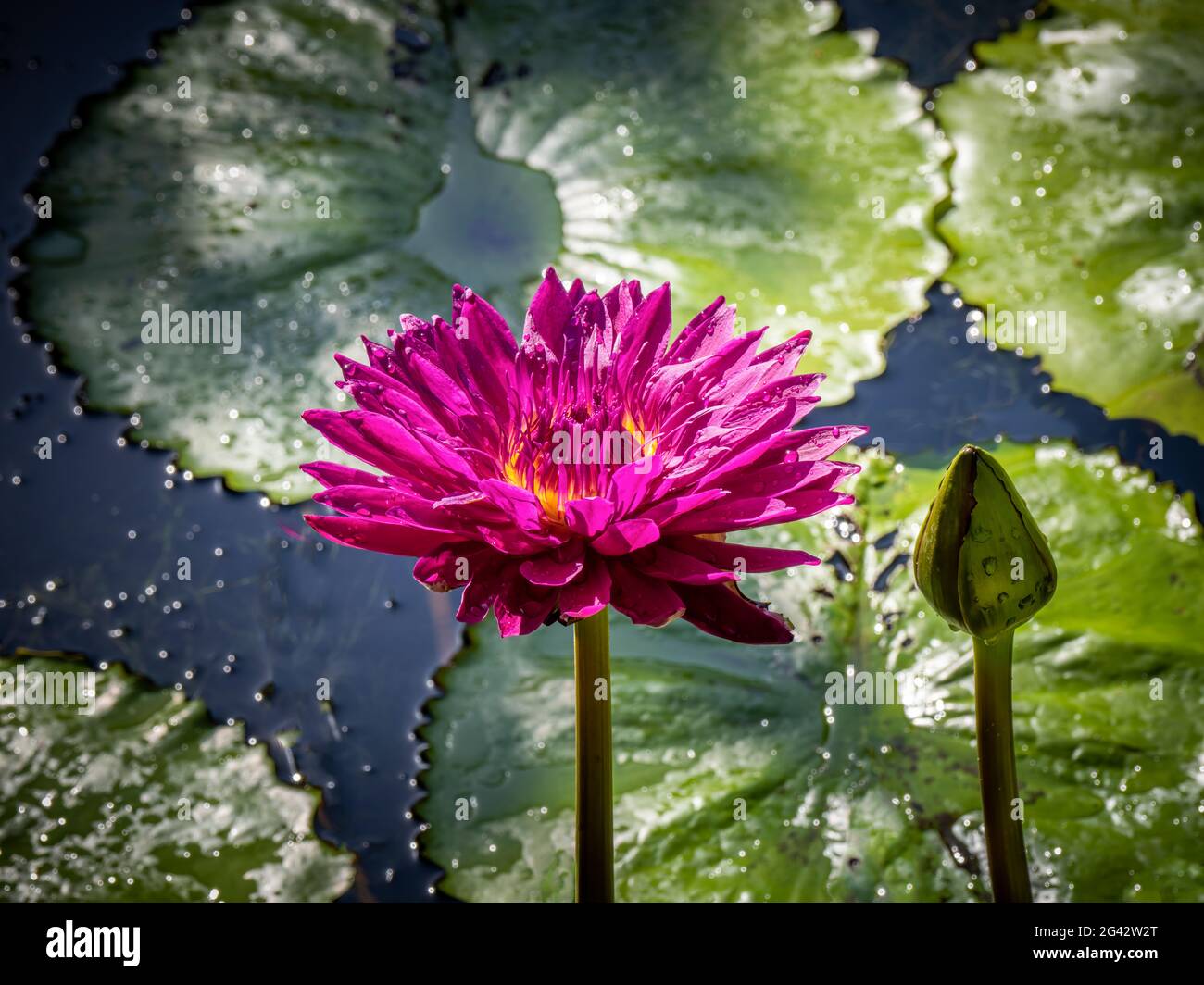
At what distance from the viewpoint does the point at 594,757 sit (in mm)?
769

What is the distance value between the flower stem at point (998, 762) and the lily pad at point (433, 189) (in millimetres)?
787

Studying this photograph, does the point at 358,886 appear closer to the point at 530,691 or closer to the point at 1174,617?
the point at 530,691

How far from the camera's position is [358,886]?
1.23 m

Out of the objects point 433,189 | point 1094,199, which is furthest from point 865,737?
point 433,189

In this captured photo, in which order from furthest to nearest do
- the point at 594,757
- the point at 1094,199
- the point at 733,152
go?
the point at 733,152, the point at 1094,199, the point at 594,757

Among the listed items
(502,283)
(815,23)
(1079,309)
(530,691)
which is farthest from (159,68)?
(1079,309)

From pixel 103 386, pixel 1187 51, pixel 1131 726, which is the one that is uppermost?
pixel 1187 51

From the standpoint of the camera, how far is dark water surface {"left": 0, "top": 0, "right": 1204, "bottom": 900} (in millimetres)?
1354

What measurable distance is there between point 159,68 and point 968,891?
2.09m

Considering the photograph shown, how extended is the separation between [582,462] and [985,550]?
1.06 ft

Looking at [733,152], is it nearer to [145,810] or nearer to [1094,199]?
[1094,199]

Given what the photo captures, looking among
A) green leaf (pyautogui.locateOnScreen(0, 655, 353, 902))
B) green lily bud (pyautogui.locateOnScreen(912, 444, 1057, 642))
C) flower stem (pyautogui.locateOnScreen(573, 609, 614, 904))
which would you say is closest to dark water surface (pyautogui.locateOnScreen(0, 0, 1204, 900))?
green leaf (pyautogui.locateOnScreen(0, 655, 353, 902))

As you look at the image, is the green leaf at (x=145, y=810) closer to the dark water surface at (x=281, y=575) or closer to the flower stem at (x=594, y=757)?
the dark water surface at (x=281, y=575)

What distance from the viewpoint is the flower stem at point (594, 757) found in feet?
2.50
